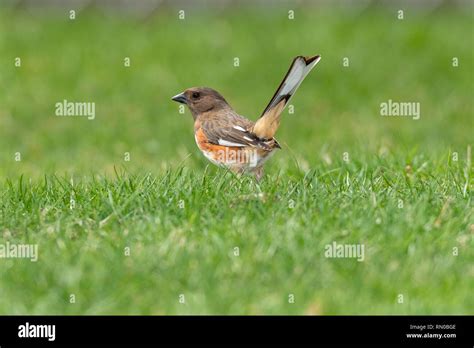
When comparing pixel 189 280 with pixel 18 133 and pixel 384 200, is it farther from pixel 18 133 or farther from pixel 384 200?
pixel 18 133

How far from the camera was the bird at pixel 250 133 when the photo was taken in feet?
24.6

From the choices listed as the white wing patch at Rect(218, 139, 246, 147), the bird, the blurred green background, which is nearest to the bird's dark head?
the bird

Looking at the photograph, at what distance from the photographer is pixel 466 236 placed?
20.5 feet

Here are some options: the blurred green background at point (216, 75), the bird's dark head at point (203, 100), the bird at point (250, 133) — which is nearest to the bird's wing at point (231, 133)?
the bird at point (250, 133)

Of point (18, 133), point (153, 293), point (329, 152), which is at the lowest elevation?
point (153, 293)

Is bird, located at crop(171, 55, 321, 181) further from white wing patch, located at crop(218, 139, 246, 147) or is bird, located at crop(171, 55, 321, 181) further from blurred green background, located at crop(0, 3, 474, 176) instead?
blurred green background, located at crop(0, 3, 474, 176)

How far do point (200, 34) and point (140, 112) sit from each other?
3.15 m

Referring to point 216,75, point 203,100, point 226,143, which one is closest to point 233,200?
point 226,143

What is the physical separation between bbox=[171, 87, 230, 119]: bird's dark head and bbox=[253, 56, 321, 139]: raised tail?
0.88 metres

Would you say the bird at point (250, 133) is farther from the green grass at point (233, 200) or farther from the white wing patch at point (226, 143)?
the green grass at point (233, 200)

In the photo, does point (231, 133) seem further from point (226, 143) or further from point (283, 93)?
point (283, 93)

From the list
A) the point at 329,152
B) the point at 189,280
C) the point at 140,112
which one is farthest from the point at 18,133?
the point at 189,280

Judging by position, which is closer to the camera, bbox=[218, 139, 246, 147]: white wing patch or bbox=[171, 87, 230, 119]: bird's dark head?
bbox=[218, 139, 246, 147]: white wing patch

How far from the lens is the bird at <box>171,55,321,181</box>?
7.50 metres
